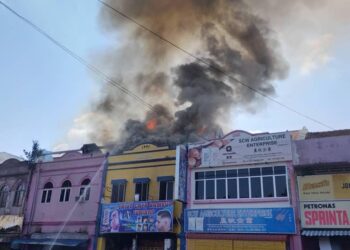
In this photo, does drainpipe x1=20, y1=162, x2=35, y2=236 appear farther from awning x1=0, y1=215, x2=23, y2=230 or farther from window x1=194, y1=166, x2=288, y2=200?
window x1=194, y1=166, x2=288, y2=200

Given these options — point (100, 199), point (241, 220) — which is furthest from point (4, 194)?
point (241, 220)

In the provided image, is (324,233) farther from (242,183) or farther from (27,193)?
(27,193)

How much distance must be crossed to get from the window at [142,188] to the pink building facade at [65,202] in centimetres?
322

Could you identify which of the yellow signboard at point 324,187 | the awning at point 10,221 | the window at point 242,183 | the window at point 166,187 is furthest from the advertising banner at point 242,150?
the awning at point 10,221

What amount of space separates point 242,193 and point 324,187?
471 centimetres

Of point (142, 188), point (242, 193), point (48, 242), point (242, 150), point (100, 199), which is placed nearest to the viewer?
point (242, 193)

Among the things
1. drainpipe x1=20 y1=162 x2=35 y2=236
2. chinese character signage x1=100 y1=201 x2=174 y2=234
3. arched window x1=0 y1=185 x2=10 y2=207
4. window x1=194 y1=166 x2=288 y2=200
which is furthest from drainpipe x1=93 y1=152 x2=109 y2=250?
arched window x1=0 y1=185 x2=10 y2=207

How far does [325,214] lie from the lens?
19.3 m

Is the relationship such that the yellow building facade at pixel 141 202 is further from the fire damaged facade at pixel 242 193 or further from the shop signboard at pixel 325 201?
the shop signboard at pixel 325 201

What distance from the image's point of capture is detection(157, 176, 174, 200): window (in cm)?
2458

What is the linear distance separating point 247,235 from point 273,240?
1515 millimetres

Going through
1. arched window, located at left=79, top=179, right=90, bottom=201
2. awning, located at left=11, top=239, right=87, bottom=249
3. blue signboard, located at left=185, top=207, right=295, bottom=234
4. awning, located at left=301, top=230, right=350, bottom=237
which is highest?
arched window, located at left=79, top=179, right=90, bottom=201

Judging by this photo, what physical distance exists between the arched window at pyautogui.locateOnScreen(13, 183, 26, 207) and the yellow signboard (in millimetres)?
22858

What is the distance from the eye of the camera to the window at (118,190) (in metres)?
26.2
